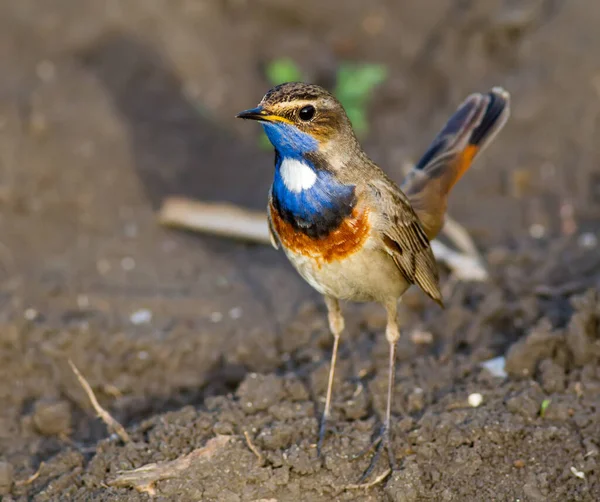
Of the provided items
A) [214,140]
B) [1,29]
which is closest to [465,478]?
[214,140]

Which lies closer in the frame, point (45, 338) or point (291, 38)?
point (45, 338)

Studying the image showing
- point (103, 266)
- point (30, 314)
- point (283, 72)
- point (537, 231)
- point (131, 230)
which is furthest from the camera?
point (283, 72)

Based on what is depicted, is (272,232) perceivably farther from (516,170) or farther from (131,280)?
(516,170)

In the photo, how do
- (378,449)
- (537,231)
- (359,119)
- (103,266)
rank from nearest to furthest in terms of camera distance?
1. (378,449)
2. (103,266)
3. (537,231)
4. (359,119)

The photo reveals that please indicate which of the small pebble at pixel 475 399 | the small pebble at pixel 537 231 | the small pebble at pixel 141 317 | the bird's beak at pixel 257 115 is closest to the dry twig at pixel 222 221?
the small pebble at pixel 537 231

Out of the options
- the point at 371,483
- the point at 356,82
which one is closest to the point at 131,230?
the point at 356,82

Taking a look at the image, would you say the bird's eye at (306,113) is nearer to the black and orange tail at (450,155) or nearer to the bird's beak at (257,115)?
the bird's beak at (257,115)

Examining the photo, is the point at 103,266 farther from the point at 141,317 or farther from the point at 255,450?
the point at 255,450
